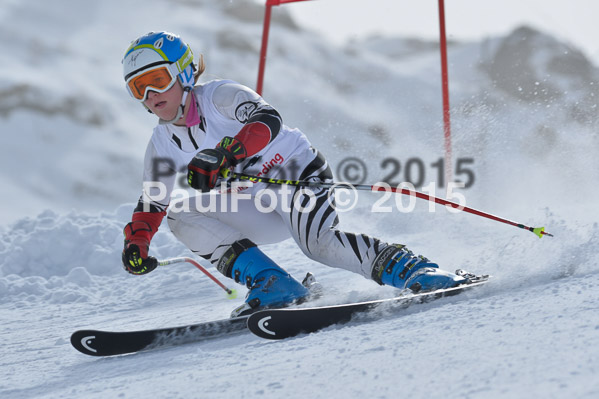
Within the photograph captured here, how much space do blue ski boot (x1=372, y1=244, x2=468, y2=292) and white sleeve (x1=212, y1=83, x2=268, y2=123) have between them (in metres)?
0.81

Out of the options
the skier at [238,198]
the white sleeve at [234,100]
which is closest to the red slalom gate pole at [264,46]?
the skier at [238,198]

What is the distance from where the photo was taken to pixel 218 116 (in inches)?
Answer: 118

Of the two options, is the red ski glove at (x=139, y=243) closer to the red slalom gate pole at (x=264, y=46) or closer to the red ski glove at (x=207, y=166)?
the red ski glove at (x=207, y=166)

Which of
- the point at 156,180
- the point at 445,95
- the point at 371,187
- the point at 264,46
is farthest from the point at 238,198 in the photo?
the point at 264,46

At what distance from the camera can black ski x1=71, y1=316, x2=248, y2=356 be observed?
2.66 meters

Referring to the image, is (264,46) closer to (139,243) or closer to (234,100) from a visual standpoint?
(234,100)

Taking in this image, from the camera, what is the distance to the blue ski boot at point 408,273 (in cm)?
265

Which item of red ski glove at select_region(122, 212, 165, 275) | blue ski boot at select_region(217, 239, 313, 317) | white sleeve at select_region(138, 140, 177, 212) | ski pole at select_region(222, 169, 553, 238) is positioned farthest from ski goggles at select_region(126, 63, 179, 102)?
blue ski boot at select_region(217, 239, 313, 317)

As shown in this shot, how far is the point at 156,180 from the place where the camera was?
319 cm

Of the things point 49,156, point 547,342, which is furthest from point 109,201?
point 547,342

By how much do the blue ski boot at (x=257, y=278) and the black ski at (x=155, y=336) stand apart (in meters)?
0.11

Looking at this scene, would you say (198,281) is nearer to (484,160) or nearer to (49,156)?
(484,160)

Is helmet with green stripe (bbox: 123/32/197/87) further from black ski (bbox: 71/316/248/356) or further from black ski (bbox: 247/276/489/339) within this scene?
black ski (bbox: 247/276/489/339)

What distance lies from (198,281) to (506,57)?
65.4ft
